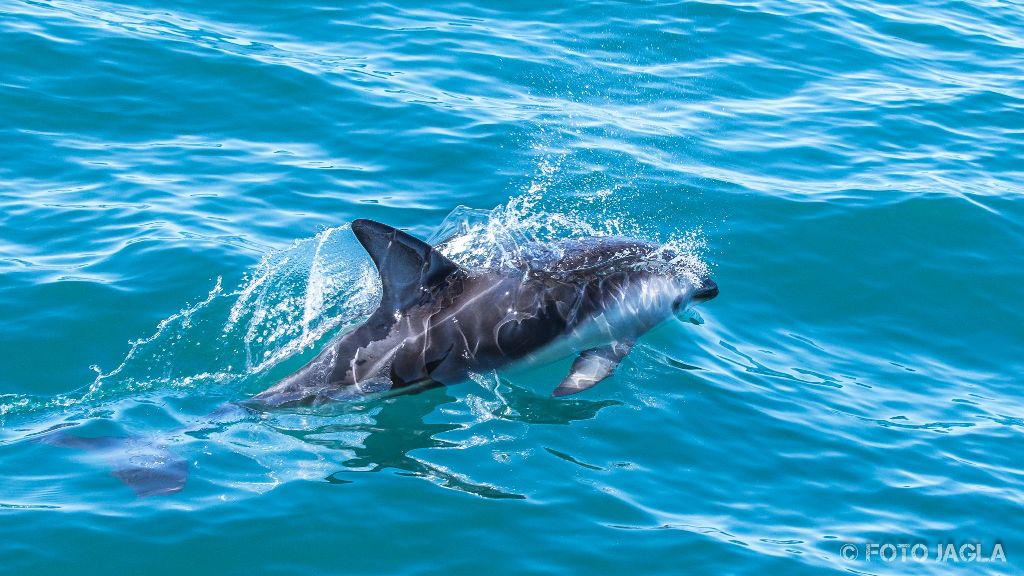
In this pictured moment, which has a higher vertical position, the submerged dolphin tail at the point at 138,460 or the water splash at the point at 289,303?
the water splash at the point at 289,303

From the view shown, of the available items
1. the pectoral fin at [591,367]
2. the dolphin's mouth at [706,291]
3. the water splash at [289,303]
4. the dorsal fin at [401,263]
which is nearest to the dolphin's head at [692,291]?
the dolphin's mouth at [706,291]

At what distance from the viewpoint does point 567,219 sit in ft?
47.1

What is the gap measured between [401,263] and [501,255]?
1.43 m

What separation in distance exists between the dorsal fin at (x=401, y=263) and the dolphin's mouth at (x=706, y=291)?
3.00 m

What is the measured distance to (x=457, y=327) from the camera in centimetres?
1104

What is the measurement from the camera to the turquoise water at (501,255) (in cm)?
928

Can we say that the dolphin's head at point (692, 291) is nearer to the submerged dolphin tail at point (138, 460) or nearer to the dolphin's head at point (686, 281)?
the dolphin's head at point (686, 281)

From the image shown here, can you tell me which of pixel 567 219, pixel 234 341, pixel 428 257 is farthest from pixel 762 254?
pixel 234 341

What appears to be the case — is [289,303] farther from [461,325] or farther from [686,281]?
[686,281]

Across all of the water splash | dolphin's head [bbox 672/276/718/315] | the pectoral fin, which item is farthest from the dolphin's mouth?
the pectoral fin

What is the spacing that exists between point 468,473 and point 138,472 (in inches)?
105

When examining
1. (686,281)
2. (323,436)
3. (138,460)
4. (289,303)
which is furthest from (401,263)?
(686,281)

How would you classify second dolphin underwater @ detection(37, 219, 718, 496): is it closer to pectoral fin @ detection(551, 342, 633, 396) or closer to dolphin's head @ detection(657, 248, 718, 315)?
pectoral fin @ detection(551, 342, 633, 396)

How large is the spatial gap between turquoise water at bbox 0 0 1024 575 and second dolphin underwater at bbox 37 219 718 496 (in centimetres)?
25
